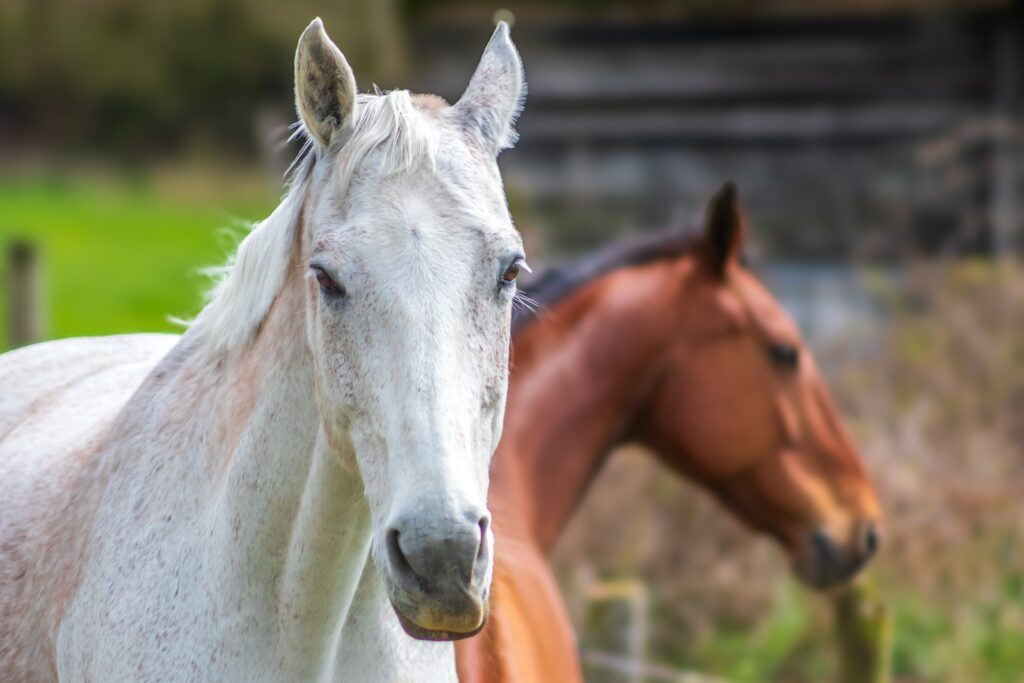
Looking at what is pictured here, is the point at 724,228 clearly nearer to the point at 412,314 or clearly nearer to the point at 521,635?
the point at 521,635

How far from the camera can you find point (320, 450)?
2.25m

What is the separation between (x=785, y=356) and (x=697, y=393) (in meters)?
0.30

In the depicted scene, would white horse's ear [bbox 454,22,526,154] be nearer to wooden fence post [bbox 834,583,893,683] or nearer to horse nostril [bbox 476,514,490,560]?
horse nostril [bbox 476,514,490,560]

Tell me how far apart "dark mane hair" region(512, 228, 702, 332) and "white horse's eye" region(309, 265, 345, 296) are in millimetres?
2074

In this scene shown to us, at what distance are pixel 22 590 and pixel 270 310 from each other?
840 millimetres

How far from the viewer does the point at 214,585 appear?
91.4 inches

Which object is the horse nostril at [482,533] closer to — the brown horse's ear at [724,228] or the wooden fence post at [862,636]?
the brown horse's ear at [724,228]

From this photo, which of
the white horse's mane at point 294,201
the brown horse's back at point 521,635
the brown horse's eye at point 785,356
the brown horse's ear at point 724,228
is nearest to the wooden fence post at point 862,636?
the brown horse's eye at point 785,356

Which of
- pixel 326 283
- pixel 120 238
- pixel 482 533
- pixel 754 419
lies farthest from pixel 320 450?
pixel 120 238

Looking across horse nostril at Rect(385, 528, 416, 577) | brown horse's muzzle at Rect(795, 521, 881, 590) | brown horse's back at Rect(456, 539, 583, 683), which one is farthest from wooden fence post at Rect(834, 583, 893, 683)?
horse nostril at Rect(385, 528, 416, 577)

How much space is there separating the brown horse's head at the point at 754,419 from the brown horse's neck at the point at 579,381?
81mm

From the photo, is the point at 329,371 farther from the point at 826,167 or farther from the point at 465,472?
the point at 826,167

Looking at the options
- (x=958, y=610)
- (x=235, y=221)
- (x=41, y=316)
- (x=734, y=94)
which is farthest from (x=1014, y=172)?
(x=235, y=221)

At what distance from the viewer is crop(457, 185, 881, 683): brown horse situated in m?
4.02
